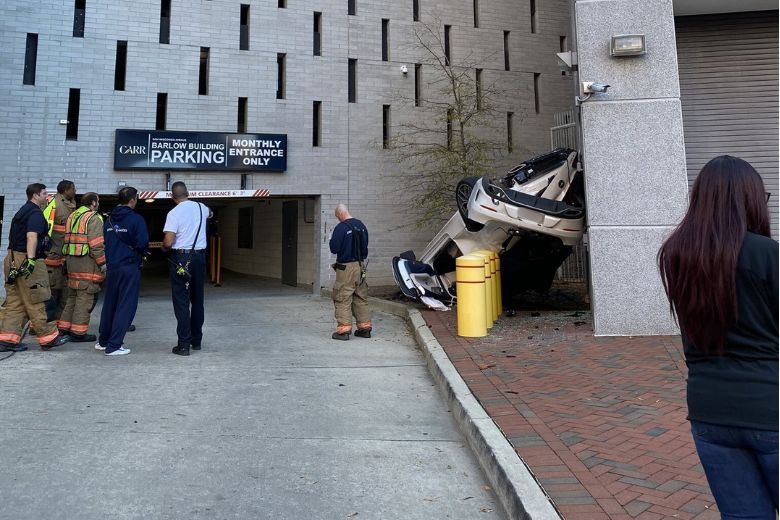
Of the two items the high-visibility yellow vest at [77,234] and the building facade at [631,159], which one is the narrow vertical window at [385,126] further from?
the high-visibility yellow vest at [77,234]

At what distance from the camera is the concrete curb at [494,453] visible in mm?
2858

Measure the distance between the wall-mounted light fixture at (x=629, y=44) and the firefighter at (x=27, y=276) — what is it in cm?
752

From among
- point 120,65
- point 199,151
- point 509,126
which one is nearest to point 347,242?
point 199,151

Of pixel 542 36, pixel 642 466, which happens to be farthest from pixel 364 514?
pixel 542 36

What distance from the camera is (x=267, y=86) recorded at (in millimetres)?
13336

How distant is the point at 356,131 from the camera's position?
14.0 meters

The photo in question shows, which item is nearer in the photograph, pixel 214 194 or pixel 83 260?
pixel 83 260

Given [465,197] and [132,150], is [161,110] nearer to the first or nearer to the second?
[132,150]

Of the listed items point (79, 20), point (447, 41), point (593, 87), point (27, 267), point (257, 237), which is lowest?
point (27, 267)

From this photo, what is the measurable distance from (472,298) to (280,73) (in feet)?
29.9

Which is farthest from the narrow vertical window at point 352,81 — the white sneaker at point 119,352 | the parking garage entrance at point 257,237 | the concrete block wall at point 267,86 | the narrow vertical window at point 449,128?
the white sneaker at point 119,352

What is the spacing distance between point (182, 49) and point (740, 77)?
1129 centimetres

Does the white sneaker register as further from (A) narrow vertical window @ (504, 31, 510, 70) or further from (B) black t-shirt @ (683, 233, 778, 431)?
(A) narrow vertical window @ (504, 31, 510, 70)

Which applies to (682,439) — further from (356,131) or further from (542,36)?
(542,36)
